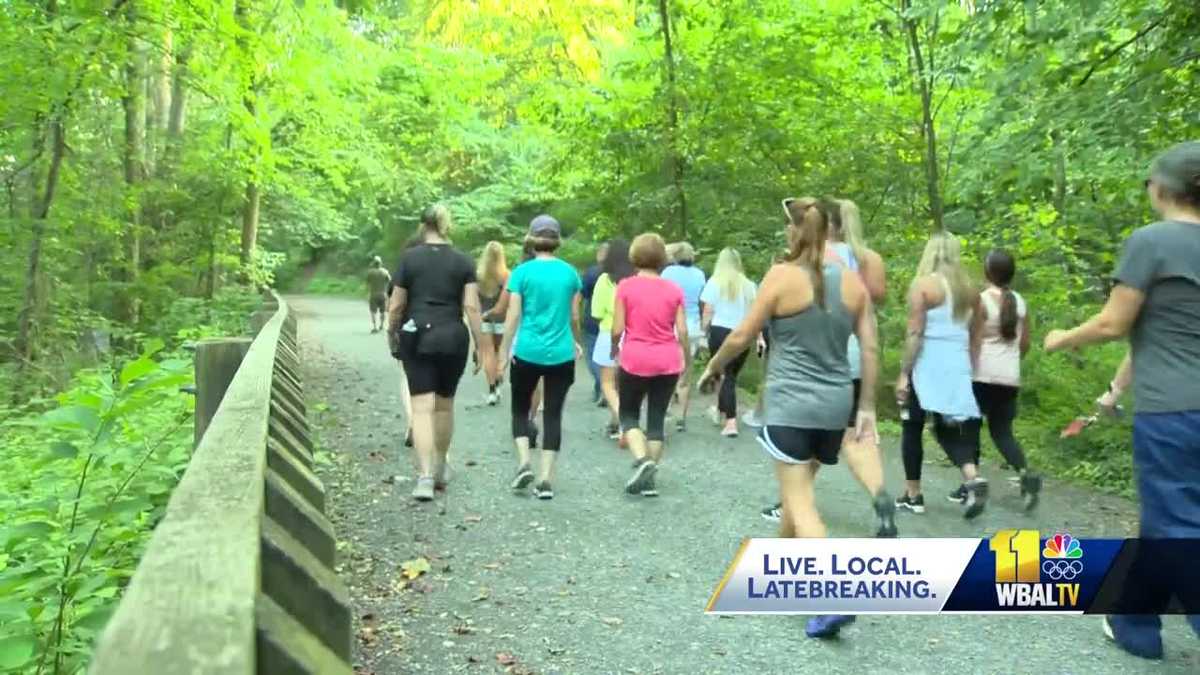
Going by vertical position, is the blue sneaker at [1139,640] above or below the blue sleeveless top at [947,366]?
below

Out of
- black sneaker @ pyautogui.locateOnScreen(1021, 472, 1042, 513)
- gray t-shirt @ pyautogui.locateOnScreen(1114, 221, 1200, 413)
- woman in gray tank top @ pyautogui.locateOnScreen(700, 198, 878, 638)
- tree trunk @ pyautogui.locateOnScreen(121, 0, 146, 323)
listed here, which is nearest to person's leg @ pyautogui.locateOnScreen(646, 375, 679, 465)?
black sneaker @ pyautogui.locateOnScreen(1021, 472, 1042, 513)

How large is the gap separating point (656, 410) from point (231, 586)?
22.3 ft

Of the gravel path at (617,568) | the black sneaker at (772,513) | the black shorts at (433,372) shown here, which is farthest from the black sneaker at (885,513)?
the black shorts at (433,372)

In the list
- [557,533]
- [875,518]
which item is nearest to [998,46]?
[875,518]

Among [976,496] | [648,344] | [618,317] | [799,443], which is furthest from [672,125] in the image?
[799,443]

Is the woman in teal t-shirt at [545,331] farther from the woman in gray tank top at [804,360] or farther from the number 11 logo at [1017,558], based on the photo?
the number 11 logo at [1017,558]

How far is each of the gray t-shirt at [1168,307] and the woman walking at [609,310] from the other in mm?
6309

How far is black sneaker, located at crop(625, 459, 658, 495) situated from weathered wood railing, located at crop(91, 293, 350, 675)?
5199 millimetres

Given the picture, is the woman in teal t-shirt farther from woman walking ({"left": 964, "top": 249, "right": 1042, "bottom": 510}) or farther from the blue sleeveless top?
woman walking ({"left": 964, "top": 249, "right": 1042, "bottom": 510})

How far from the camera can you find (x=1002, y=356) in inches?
297

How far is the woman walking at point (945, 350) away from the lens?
23.8 feet

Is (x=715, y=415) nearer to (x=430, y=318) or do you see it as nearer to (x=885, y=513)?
(x=430, y=318)

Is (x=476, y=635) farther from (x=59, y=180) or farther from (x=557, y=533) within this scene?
(x=59, y=180)

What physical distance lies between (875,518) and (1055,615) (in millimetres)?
2243
